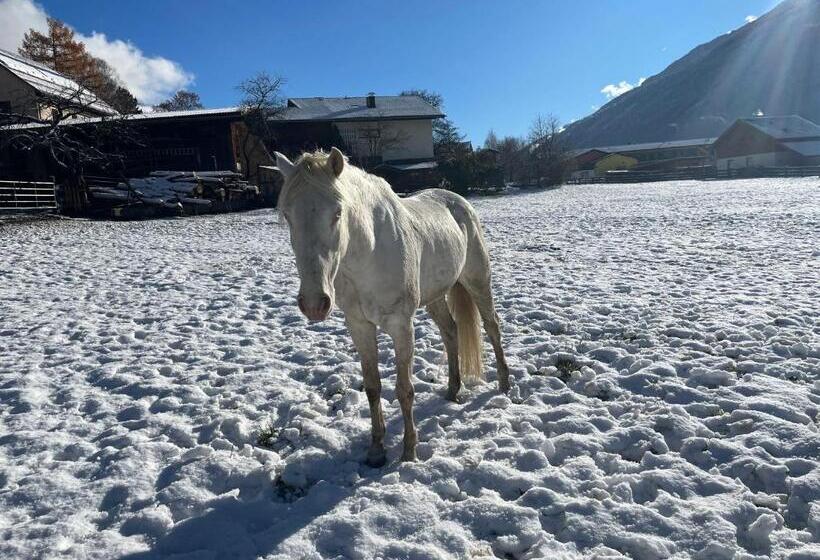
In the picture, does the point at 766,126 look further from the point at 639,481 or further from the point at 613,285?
the point at 639,481

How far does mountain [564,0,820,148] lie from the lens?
13688 centimetres

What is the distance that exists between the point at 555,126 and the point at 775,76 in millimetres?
143898

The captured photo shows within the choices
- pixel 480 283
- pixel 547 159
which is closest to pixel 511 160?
pixel 547 159

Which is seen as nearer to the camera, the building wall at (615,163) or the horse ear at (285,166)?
the horse ear at (285,166)

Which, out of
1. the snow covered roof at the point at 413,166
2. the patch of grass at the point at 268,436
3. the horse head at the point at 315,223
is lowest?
the patch of grass at the point at 268,436

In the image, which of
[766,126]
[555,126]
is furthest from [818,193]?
[766,126]

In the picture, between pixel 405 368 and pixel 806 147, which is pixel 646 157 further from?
pixel 405 368

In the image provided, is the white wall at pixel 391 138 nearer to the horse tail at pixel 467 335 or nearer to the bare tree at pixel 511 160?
the bare tree at pixel 511 160

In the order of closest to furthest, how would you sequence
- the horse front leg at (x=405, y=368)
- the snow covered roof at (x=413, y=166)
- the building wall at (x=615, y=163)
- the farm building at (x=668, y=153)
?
the horse front leg at (x=405, y=368)
the snow covered roof at (x=413, y=166)
the farm building at (x=668, y=153)
the building wall at (x=615, y=163)

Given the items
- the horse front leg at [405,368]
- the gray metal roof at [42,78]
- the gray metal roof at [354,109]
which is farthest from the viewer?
the gray metal roof at [354,109]

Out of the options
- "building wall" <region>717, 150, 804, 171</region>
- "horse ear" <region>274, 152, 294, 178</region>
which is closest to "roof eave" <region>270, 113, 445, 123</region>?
"horse ear" <region>274, 152, 294, 178</region>

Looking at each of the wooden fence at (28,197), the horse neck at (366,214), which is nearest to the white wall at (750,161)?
the wooden fence at (28,197)

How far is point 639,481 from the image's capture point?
2.79 m

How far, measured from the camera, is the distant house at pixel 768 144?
57.0 meters
